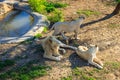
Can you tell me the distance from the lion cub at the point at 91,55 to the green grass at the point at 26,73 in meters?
1.01

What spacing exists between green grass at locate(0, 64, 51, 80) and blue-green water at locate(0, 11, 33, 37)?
8.63 ft

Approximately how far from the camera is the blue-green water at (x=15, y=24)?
1107cm

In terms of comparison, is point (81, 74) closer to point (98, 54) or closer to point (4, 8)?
point (98, 54)

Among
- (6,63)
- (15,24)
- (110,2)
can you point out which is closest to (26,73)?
(6,63)

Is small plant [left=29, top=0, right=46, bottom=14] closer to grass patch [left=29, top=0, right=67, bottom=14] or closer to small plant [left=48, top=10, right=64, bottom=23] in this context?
grass patch [left=29, top=0, right=67, bottom=14]

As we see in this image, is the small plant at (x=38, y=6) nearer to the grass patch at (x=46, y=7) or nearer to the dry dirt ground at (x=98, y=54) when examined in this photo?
the grass patch at (x=46, y=7)

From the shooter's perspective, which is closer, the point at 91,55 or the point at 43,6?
the point at 91,55

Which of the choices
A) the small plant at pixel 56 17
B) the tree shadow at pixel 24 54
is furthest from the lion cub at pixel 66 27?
the small plant at pixel 56 17

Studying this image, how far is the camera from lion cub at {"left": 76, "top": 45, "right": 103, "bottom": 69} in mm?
8477

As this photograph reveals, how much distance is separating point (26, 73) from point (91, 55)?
1764 mm

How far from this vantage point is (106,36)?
1022cm

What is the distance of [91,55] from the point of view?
846cm

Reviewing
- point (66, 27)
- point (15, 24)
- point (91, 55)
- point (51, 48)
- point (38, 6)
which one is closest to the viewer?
point (91, 55)

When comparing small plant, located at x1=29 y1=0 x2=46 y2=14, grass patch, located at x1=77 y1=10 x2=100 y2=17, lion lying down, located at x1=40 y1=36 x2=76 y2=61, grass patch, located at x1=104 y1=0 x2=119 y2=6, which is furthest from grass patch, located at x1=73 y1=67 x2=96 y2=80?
grass patch, located at x1=104 y1=0 x2=119 y2=6
